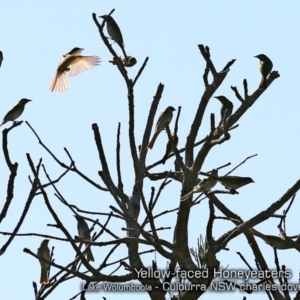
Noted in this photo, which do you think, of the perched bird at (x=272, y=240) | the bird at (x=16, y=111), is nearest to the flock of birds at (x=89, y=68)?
the bird at (x=16, y=111)

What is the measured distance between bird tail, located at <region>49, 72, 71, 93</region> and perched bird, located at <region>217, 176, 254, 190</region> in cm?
541

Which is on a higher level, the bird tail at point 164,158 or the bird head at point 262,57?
the bird head at point 262,57

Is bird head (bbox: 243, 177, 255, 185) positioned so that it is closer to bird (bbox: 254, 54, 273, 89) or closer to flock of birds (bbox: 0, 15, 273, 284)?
flock of birds (bbox: 0, 15, 273, 284)

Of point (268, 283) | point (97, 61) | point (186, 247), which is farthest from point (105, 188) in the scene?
point (97, 61)

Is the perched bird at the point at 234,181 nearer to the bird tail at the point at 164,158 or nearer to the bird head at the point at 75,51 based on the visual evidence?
the bird tail at the point at 164,158

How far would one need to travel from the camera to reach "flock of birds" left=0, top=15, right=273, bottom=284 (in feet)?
19.4

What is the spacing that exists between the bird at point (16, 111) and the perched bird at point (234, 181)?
16.0 feet

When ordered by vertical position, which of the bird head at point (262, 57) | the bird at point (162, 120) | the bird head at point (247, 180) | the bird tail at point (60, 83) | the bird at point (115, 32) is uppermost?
the bird tail at point (60, 83)

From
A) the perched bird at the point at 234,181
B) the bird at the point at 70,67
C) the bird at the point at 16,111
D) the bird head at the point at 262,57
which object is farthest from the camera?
the bird at the point at 70,67

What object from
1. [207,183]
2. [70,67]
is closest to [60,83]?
[70,67]

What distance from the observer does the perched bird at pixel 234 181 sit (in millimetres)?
6629

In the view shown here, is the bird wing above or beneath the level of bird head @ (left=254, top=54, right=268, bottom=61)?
above

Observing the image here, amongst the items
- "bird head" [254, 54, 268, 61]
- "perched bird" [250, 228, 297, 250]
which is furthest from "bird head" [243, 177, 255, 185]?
"bird head" [254, 54, 268, 61]

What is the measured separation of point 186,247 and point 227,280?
0.39m
